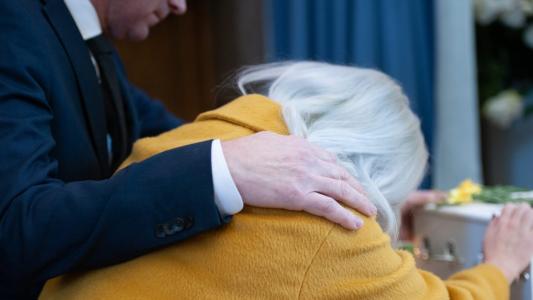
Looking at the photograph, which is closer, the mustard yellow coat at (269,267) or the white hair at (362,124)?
the mustard yellow coat at (269,267)

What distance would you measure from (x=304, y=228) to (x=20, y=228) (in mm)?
329

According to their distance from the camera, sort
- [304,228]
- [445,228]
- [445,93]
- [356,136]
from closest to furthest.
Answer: [304,228], [356,136], [445,228], [445,93]

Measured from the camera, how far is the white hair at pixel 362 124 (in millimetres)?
863

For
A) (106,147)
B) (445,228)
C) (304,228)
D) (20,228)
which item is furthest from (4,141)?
(445,228)

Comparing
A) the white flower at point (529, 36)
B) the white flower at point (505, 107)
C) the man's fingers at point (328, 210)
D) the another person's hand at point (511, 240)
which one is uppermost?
the man's fingers at point (328, 210)

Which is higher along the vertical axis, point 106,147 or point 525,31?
point 106,147

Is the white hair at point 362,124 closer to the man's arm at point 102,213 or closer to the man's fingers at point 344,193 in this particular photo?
the man's fingers at point 344,193

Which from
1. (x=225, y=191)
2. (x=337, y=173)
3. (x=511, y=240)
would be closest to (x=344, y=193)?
(x=337, y=173)

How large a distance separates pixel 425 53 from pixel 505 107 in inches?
11.6

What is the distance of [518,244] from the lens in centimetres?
108

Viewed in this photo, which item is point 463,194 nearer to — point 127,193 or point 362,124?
point 362,124

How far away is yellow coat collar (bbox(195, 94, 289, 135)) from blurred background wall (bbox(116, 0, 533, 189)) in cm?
93

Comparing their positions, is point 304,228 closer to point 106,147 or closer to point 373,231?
point 373,231

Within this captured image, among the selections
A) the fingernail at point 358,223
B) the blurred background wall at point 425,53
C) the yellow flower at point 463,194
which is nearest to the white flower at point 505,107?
the blurred background wall at point 425,53
